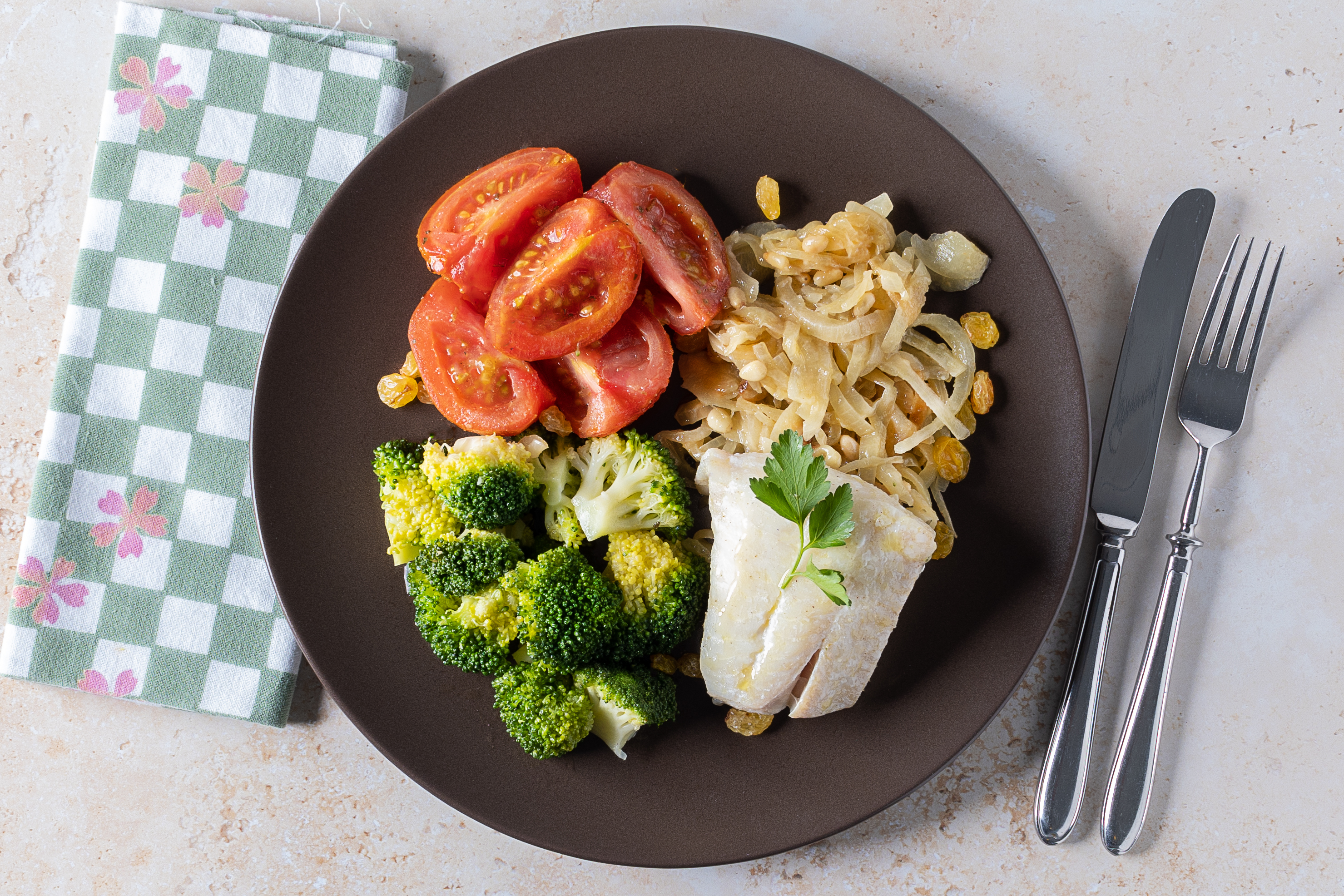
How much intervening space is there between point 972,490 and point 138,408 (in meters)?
3.14

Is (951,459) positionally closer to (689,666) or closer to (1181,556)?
(1181,556)

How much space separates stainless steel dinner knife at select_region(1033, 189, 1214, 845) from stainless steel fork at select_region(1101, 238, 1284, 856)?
0.43 feet

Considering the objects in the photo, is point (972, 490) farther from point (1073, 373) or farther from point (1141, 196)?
point (1141, 196)

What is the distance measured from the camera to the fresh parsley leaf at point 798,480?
255cm

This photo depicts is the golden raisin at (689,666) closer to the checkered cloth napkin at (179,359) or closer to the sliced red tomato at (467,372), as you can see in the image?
the sliced red tomato at (467,372)

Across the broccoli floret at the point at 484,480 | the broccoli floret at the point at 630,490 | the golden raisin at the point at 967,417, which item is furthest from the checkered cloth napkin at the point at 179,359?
the golden raisin at the point at 967,417

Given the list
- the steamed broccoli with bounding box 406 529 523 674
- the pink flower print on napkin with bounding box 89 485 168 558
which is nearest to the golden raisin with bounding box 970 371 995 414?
the steamed broccoli with bounding box 406 529 523 674

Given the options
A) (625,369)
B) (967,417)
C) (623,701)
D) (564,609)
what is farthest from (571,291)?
(967,417)

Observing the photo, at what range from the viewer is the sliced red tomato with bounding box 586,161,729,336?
284 cm

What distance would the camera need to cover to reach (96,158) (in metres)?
3.24

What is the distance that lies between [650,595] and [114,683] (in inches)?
83.4

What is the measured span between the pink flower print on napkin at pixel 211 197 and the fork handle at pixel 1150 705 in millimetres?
3778

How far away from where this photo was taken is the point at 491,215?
2.82m

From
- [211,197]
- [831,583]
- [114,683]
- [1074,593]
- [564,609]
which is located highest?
[211,197]
